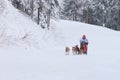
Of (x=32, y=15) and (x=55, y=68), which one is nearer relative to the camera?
(x=55, y=68)

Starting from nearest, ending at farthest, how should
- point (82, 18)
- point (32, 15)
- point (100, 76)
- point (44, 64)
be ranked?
1. point (100, 76)
2. point (44, 64)
3. point (32, 15)
4. point (82, 18)

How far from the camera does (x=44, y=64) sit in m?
12.9

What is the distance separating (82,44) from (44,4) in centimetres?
1086

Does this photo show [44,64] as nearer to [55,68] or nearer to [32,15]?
[55,68]

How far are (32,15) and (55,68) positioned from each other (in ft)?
56.8

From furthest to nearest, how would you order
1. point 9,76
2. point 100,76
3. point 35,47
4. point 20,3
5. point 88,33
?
1. point 88,33
2. point 20,3
3. point 35,47
4. point 100,76
5. point 9,76

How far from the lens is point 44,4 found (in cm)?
3047

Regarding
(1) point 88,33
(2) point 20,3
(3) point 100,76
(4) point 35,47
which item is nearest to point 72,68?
(3) point 100,76

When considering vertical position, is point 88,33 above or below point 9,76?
below

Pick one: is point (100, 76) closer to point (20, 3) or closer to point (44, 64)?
point (44, 64)

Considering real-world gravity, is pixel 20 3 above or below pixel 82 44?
above

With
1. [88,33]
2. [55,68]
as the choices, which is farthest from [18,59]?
[88,33]

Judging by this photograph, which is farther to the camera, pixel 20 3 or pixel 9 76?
pixel 20 3

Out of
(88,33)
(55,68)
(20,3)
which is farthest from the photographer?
(88,33)
